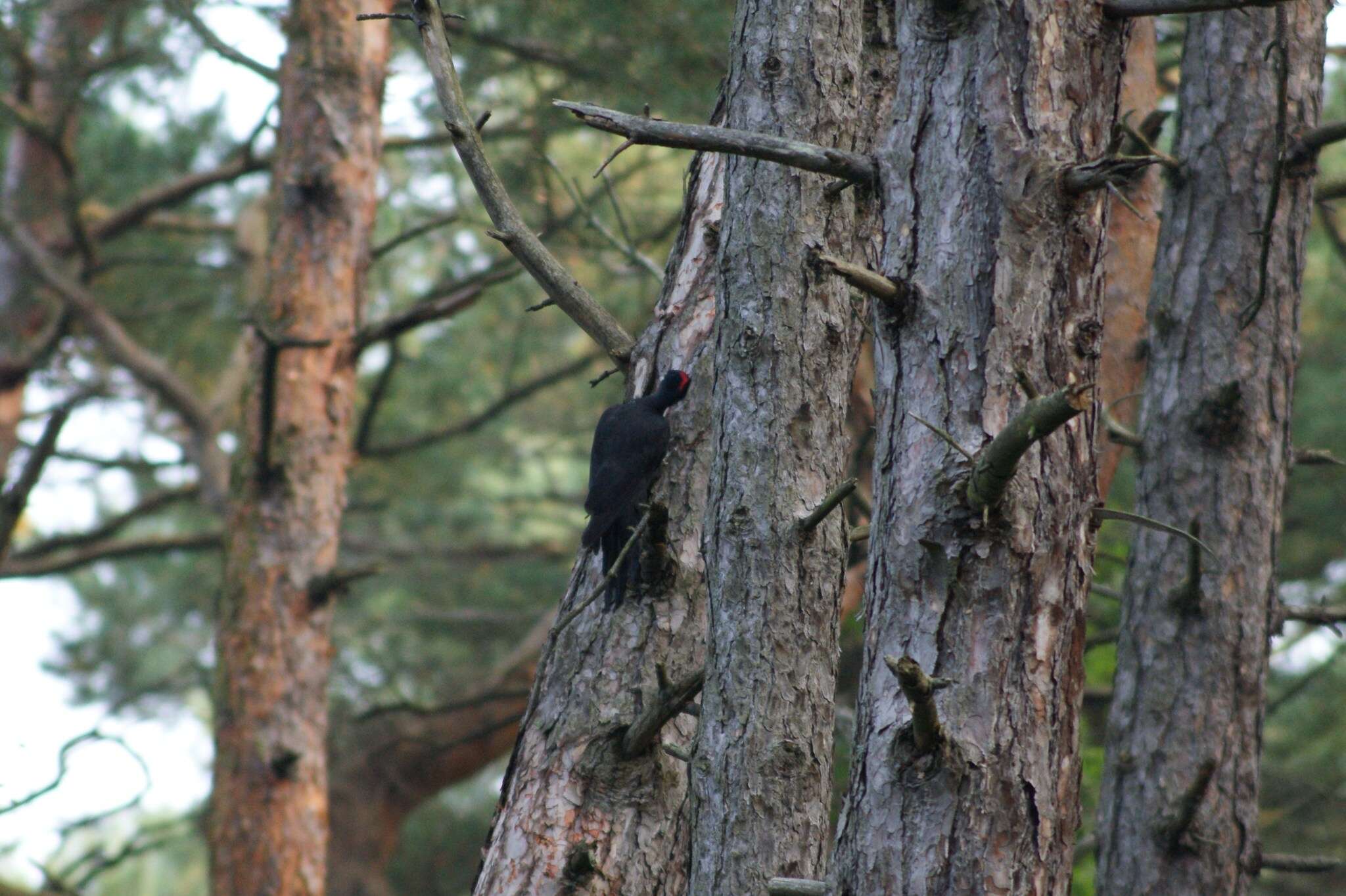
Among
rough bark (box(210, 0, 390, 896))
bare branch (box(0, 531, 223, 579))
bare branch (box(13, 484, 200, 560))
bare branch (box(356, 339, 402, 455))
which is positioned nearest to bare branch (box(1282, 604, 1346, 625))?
rough bark (box(210, 0, 390, 896))

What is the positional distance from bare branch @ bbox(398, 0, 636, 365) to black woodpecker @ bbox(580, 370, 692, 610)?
24 centimetres

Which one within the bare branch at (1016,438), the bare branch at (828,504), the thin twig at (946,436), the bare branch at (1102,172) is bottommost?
the bare branch at (1016,438)

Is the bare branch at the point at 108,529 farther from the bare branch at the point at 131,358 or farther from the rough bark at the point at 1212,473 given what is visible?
Answer: the rough bark at the point at 1212,473

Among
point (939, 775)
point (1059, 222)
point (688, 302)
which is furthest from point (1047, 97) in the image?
point (688, 302)

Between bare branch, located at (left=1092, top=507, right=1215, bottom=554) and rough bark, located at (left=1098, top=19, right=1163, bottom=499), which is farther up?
rough bark, located at (left=1098, top=19, right=1163, bottom=499)

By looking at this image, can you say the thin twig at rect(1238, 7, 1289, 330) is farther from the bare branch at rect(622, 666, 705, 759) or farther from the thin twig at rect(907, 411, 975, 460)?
the bare branch at rect(622, 666, 705, 759)

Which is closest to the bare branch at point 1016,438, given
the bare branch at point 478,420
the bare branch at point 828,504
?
the bare branch at point 828,504

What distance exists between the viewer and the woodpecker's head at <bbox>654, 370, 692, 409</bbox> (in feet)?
11.8

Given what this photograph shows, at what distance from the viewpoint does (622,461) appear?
3992 millimetres

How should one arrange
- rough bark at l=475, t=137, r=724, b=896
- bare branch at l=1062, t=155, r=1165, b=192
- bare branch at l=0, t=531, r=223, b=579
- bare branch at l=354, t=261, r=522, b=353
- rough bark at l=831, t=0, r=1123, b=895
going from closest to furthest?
1. bare branch at l=1062, t=155, r=1165, b=192
2. rough bark at l=831, t=0, r=1123, b=895
3. rough bark at l=475, t=137, r=724, b=896
4. bare branch at l=354, t=261, r=522, b=353
5. bare branch at l=0, t=531, r=223, b=579

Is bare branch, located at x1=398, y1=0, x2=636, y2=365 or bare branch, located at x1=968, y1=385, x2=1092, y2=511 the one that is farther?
bare branch, located at x1=398, y1=0, x2=636, y2=365

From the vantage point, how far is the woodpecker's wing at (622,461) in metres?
3.70

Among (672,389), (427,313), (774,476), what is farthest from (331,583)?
(774,476)

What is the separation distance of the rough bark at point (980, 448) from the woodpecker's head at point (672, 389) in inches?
59.6
